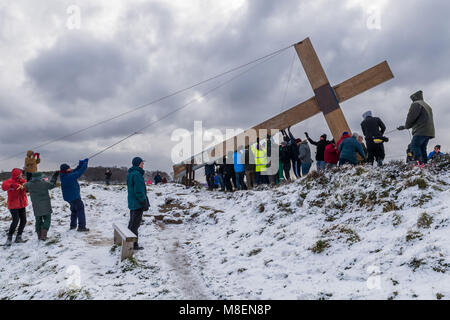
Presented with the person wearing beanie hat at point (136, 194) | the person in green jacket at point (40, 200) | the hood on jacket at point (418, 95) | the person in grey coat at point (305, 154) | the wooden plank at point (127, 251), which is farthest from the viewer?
the person in grey coat at point (305, 154)

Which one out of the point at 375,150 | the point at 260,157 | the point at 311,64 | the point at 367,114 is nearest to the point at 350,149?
the point at 375,150

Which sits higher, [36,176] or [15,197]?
[36,176]

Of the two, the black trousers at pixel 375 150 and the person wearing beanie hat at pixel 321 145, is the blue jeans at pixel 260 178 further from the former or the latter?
the black trousers at pixel 375 150

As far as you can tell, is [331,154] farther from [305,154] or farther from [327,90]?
[327,90]

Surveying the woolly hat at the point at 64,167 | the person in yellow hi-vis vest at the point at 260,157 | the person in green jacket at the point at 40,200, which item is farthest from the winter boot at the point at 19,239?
the person in yellow hi-vis vest at the point at 260,157

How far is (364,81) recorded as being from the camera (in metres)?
8.66

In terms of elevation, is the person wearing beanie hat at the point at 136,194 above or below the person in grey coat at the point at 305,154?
below

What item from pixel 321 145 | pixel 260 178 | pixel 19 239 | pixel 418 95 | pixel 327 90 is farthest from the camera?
pixel 260 178

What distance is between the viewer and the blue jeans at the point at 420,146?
7355 millimetres

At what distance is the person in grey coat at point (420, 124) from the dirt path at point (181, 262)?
630 cm

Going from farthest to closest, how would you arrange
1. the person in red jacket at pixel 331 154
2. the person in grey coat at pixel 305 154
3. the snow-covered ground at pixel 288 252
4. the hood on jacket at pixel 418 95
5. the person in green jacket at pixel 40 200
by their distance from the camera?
the person in grey coat at pixel 305 154
the person in red jacket at pixel 331 154
the person in green jacket at pixel 40 200
the hood on jacket at pixel 418 95
the snow-covered ground at pixel 288 252

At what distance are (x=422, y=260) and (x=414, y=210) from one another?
1.75 meters

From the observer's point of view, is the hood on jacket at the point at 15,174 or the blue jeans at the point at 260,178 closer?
the hood on jacket at the point at 15,174

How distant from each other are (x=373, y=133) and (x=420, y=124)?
50.4 inches
